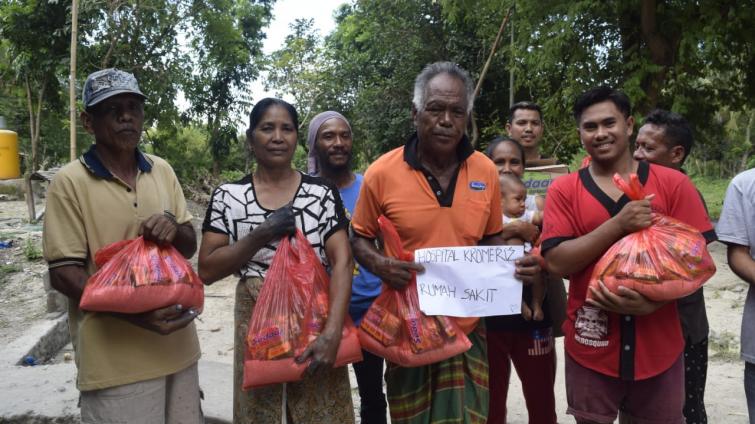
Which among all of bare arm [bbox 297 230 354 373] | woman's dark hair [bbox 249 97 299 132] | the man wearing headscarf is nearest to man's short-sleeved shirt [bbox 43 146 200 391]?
woman's dark hair [bbox 249 97 299 132]

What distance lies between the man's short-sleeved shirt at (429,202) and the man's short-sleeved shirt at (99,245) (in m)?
0.87

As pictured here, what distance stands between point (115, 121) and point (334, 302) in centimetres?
110

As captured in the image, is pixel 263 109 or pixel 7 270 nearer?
pixel 263 109

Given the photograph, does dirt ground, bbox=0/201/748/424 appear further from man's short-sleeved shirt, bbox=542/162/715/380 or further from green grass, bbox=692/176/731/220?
green grass, bbox=692/176/731/220

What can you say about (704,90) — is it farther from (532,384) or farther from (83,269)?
(83,269)

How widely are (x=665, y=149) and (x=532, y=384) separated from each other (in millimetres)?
1368

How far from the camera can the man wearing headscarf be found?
111 inches

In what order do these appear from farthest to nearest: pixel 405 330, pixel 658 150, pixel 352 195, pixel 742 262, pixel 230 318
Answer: pixel 230 318, pixel 352 195, pixel 658 150, pixel 742 262, pixel 405 330

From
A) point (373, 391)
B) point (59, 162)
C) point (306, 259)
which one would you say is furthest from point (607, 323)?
point (59, 162)

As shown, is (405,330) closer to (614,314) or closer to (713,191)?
(614,314)

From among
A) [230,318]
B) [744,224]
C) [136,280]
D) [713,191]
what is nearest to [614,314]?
[744,224]

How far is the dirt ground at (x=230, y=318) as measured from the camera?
4.03 meters

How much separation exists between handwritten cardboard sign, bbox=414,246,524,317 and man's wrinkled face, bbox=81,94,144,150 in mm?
1218

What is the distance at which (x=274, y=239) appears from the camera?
2.16 meters
